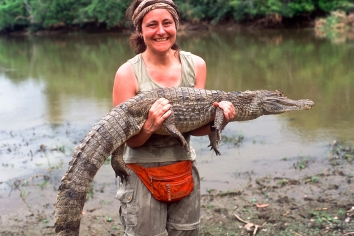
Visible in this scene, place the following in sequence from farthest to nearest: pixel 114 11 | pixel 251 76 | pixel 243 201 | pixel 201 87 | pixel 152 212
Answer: pixel 114 11
pixel 251 76
pixel 243 201
pixel 201 87
pixel 152 212

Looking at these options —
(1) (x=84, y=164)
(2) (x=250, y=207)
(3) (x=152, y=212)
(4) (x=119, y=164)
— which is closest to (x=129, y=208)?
(3) (x=152, y=212)

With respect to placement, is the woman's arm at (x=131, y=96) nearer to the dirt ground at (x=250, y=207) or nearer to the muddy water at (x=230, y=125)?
the dirt ground at (x=250, y=207)

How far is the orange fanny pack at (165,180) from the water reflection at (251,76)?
387cm

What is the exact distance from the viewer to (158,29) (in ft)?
7.00

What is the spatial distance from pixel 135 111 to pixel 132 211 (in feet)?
1.70

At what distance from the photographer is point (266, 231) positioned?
3338 millimetres

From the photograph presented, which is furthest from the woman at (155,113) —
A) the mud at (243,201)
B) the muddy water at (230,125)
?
the muddy water at (230,125)

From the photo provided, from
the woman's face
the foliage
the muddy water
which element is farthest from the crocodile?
the foliage

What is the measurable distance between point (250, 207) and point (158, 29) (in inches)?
85.7

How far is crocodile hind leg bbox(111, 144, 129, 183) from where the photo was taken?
222 cm

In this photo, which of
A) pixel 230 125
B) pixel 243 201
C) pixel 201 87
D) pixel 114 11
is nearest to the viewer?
pixel 201 87

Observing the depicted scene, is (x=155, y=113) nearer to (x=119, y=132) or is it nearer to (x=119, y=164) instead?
(x=119, y=132)

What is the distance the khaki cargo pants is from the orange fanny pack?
0.10ft

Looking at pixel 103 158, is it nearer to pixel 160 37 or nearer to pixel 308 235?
pixel 160 37
